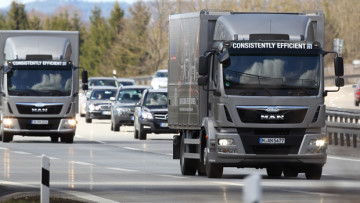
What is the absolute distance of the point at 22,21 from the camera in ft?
512

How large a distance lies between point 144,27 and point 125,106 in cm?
7835

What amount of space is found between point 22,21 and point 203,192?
14154cm

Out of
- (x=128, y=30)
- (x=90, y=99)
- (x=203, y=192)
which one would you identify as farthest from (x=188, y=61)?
(x=128, y=30)

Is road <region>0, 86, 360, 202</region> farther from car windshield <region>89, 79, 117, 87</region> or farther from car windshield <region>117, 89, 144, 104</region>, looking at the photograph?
car windshield <region>89, 79, 117, 87</region>

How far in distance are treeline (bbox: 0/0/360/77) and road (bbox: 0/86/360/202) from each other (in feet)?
226

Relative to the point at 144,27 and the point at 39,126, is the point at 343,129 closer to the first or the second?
the point at 39,126

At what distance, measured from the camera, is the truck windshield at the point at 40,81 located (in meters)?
33.1

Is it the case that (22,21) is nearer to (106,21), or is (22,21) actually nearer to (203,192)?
(106,21)

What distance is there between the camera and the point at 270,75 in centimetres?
1884

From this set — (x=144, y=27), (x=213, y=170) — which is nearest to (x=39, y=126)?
(x=213, y=170)

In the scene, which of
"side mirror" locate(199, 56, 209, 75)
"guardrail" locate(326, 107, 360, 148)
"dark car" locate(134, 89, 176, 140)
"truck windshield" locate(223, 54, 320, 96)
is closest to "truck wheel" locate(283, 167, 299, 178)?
"truck windshield" locate(223, 54, 320, 96)

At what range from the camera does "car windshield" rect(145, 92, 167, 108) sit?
3684 cm

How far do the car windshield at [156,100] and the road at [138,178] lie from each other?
3.34m

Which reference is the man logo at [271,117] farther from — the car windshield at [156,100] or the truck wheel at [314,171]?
the car windshield at [156,100]
